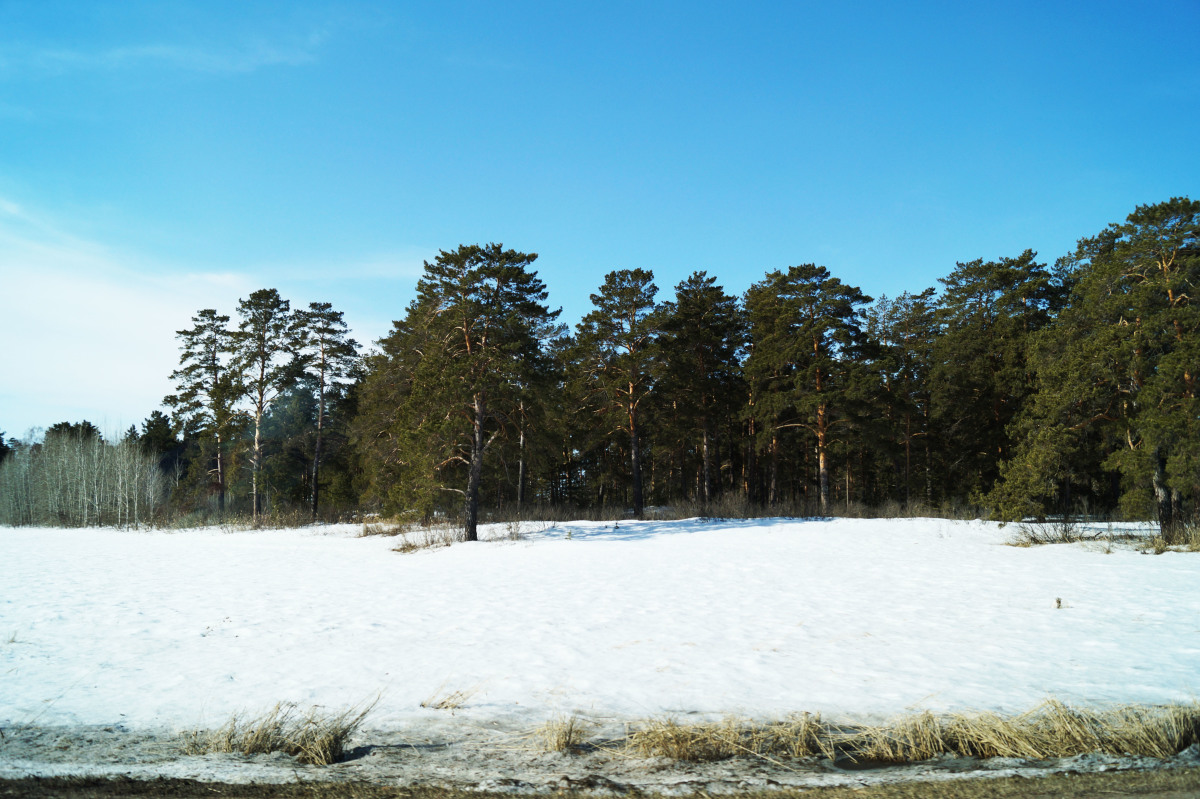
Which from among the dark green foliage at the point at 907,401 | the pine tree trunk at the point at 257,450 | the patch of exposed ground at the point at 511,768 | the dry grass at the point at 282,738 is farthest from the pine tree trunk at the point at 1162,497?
the pine tree trunk at the point at 257,450

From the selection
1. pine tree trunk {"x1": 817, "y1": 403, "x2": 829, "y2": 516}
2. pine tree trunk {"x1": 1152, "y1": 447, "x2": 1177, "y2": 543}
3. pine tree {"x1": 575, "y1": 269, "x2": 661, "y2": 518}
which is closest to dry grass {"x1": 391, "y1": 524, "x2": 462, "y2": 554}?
pine tree {"x1": 575, "y1": 269, "x2": 661, "y2": 518}

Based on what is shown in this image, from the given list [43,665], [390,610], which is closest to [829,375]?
[390,610]

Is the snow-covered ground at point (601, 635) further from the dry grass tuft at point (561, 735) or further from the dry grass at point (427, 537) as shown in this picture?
the dry grass at point (427, 537)

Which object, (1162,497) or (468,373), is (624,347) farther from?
(1162,497)

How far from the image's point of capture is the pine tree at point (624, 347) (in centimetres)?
3052

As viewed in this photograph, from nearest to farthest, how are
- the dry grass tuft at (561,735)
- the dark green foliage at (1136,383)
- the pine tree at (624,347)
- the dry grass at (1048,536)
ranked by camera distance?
1. the dry grass tuft at (561,735)
2. the dark green foliage at (1136,383)
3. the dry grass at (1048,536)
4. the pine tree at (624,347)

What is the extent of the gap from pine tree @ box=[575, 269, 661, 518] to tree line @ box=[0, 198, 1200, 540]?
0.11 m

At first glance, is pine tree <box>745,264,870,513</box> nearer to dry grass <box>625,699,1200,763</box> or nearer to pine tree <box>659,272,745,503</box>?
pine tree <box>659,272,745,503</box>

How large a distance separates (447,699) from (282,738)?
1518 mm

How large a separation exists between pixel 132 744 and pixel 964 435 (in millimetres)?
40339

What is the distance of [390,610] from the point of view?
10.4 meters

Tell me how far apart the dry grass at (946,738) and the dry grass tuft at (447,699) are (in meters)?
1.80

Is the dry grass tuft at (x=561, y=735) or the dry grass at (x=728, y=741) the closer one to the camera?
the dry grass at (x=728, y=741)

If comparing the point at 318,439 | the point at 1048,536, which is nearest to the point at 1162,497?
the point at 1048,536
